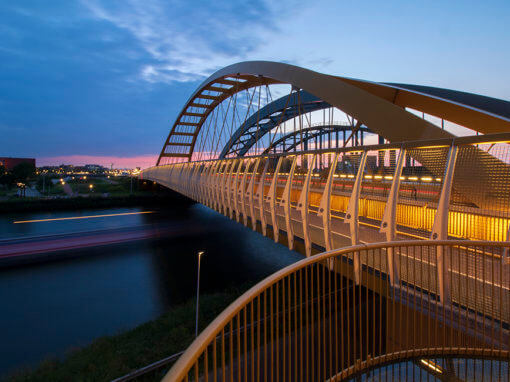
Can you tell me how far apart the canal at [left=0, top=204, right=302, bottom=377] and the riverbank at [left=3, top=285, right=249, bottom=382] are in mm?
802

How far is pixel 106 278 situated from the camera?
1623cm

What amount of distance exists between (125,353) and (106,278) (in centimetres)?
810

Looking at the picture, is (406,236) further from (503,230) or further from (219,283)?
(219,283)

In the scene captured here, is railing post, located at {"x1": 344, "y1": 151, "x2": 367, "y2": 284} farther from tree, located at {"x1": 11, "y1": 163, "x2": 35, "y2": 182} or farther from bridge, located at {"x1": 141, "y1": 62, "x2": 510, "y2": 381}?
tree, located at {"x1": 11, "y1": 163, "x2": 35, "y2": 182}

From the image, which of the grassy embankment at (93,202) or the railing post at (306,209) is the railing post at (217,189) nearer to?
the railing post at (306,209)

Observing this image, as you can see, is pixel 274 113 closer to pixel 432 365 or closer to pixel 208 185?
pixel 208 185

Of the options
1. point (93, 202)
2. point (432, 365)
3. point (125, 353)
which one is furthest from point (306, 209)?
point (93, 202)

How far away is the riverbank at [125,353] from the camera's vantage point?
826 cm

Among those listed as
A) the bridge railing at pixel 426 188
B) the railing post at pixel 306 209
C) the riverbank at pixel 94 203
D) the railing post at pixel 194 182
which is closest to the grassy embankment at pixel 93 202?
the riverbank at pixel 94 203

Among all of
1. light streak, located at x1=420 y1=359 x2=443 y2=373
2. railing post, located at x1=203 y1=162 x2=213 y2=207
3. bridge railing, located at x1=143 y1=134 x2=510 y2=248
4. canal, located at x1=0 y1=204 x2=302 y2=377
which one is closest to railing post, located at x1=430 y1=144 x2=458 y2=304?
bridge railing, located at x1=143 y1=134 x2=510 y2=248

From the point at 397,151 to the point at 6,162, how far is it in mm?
136032

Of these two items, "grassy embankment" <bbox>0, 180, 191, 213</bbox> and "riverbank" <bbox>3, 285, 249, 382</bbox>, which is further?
"grassy embankment" <bbox>0, 180, 191, 213</bbox>

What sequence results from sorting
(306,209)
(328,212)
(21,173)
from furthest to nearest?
1. (21,173)
2. (306,209)
3. (328,212)

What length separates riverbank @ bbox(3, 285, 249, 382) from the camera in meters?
8.26
